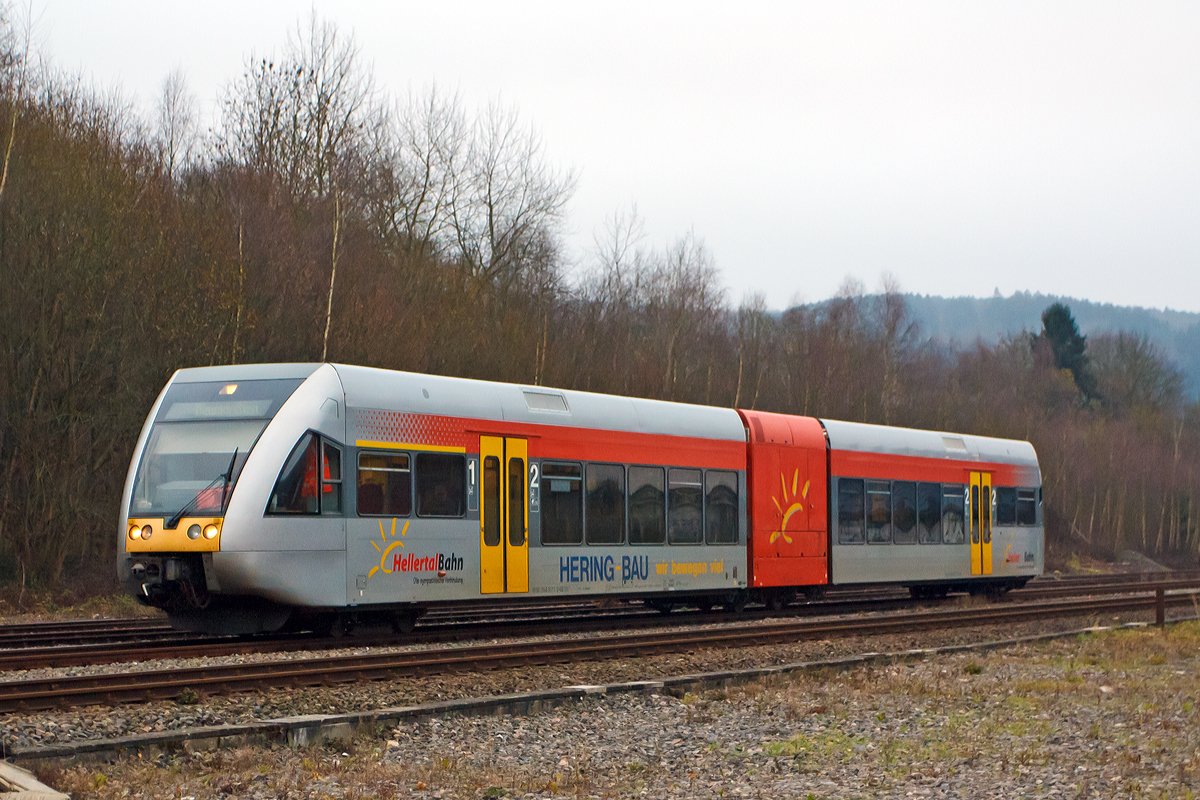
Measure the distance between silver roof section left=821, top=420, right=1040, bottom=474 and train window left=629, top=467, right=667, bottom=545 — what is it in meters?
4.67

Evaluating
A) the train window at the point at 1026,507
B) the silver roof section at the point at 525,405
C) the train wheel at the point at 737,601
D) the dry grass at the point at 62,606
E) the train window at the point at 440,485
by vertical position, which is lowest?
the dry grass at the point at 62,606

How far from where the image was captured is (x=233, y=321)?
84.2 feet

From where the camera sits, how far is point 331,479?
557 inches

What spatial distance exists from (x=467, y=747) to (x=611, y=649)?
499 cm

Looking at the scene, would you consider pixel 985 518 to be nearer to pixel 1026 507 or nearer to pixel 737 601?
pixel 1026 507

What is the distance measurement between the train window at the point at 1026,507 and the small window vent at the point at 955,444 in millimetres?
2518

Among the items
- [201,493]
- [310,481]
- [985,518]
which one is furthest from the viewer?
[985,518]

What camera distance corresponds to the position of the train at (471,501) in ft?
44.9

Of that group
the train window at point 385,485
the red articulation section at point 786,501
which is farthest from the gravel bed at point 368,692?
Result: the red articulation section at point 786,501

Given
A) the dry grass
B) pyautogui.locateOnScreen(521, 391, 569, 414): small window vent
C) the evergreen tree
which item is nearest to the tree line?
the dry grass

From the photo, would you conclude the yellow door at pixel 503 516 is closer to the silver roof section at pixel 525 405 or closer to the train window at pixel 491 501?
the train window at pixel 491 501

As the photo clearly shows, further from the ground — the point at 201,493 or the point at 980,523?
the point at 201,493

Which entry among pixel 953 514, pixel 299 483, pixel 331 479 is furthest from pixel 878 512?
pixel 299 483

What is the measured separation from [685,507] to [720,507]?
0.89 meters
